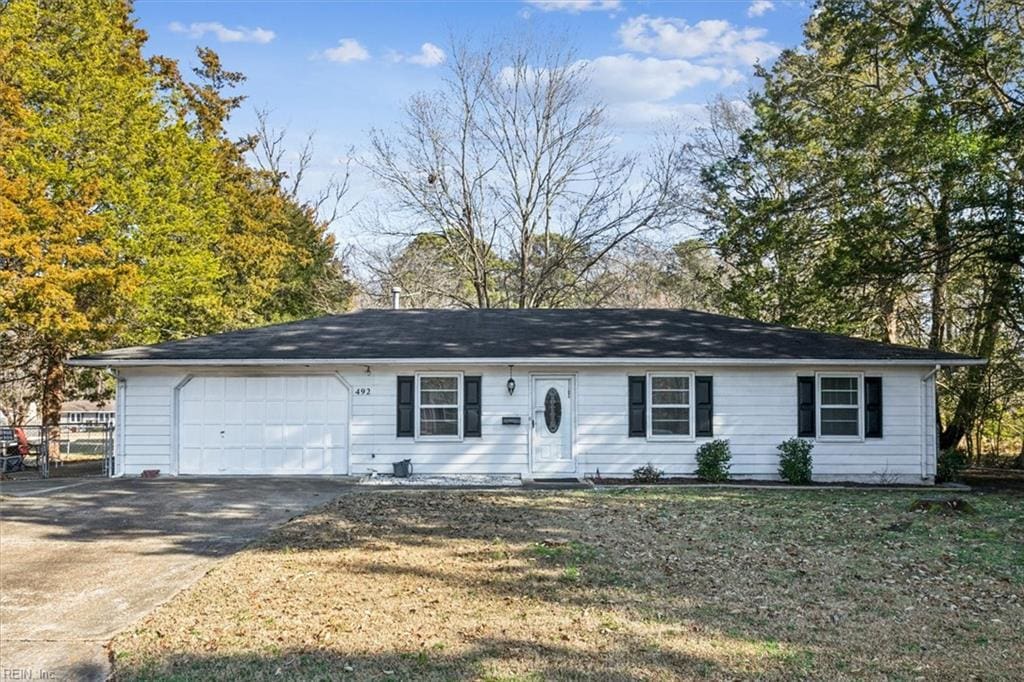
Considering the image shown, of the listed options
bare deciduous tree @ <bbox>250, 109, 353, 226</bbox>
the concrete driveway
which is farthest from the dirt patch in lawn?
bare deciduous tree @ <bbox>250, 109, 353, 226</bbox>

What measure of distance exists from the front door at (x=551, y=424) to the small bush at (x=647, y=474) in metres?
1.34

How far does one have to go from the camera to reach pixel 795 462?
13.6 metres

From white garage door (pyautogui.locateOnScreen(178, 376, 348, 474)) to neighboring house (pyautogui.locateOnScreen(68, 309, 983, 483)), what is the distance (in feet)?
0.06

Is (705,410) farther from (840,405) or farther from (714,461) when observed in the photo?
(840,405)

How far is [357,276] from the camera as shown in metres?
32.2

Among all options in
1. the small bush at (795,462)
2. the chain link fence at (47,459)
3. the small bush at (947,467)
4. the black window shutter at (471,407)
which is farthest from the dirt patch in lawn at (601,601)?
the chain link fence at (47,459)

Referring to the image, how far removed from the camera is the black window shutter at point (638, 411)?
1407cm

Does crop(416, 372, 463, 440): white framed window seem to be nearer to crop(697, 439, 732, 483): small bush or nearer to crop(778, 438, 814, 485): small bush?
crop(697, 439, 732, 483): small bush

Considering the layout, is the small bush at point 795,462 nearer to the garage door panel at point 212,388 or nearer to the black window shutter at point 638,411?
the black window shutter at point 638,411

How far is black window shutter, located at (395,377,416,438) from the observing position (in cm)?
1413

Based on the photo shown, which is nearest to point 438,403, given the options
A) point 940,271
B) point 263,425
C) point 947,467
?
point 263,425

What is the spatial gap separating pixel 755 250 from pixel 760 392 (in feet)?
23.6

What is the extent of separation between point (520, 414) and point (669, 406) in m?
2.90

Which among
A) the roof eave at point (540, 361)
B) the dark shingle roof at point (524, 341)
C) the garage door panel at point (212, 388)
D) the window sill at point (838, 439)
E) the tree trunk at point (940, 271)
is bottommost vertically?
the window sill at point (838, 439)
